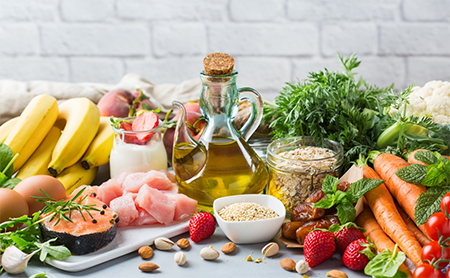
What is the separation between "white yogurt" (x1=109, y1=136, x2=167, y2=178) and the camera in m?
1.27

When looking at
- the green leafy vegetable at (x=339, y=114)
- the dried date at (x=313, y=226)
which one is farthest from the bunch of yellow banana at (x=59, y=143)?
the dried date at (x=313, y=226)

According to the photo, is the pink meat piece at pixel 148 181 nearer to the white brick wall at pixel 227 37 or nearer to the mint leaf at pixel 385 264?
the mint leaf at pixel 385 264

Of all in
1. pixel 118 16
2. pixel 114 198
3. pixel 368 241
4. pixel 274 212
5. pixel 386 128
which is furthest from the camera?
pixel 118 16

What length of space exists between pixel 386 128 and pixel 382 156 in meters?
0.17

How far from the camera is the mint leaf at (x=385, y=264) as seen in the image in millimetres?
798

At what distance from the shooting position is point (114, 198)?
3.66ft

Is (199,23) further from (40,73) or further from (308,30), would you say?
(40,73)

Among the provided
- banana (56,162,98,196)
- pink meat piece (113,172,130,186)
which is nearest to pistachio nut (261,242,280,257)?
pink meat piece (113,172,130,186)

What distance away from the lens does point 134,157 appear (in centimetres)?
127

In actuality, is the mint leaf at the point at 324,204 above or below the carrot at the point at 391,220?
above

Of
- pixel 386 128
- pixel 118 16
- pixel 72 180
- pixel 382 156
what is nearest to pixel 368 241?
pixel 382 156

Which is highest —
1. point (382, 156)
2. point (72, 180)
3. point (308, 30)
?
point (308, 30)

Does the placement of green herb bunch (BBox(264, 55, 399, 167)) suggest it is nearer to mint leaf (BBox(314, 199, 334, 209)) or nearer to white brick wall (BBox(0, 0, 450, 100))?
mint leaf (BBox(314, 199, 334, 209))

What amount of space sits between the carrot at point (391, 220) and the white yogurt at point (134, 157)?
0.63m
